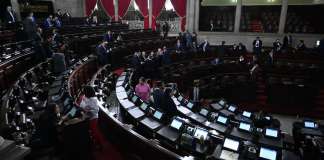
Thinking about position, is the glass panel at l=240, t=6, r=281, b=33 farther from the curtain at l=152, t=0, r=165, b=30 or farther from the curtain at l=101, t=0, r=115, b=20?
the curtain at l=101, t=0, r=115, b=20

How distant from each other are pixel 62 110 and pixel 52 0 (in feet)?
41.6

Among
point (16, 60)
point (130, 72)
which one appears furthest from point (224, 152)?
point (16, 60)

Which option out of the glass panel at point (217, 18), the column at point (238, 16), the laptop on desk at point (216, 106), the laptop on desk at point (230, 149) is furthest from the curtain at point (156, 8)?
the laptop on desk at point (230, 149)

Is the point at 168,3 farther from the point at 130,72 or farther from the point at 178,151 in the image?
the point at 178,151

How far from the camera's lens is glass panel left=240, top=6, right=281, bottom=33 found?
52.7 feet

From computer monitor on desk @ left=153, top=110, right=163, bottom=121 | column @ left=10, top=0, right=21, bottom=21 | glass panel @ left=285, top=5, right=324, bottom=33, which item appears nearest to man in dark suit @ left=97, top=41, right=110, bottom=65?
computer monitor on desk @ left=153, top=110, right=163, bottom=121

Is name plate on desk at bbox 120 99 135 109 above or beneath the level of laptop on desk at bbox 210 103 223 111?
above

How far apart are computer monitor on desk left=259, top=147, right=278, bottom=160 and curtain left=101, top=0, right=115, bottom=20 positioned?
1618cm

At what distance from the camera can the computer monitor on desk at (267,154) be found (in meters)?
3.94

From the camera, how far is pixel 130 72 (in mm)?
8875

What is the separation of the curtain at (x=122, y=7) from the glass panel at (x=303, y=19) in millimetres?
10553

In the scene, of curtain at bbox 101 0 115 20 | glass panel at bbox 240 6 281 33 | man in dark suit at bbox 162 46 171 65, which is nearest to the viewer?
man in dark suit at bbox 162 46 171 65

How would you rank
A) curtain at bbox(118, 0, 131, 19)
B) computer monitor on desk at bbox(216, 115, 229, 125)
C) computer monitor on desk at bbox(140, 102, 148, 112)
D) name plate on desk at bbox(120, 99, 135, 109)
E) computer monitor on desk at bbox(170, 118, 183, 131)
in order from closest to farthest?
computer monitor on desk at bbox(170, 118, 183, 131)
computer monitor on desk at bbox(140, 102, 148, 112)
computer monitor on desk at bbox(216, 115, 229, 125)
name plate on desk at bbox(120, 99, 135, 109)
curtain at bbox(118, 0, 131, 19)

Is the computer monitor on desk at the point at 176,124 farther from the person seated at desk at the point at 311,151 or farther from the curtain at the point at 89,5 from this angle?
the curtain at the point at 89,5
